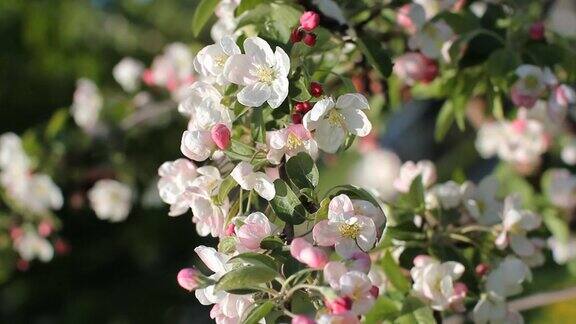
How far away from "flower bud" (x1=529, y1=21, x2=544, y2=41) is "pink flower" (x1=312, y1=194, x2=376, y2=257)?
2.10 ft

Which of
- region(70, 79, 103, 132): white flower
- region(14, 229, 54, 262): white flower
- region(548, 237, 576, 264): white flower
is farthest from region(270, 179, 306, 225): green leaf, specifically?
region(70, 79, 103, 132): white flower

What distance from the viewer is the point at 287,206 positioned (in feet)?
3.30

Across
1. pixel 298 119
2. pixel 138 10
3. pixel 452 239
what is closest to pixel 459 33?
pixel 452 239

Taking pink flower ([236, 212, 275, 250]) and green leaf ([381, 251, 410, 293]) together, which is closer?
pink flower ([236, 212, 275, 250])

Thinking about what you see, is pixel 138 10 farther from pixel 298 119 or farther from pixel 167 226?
pixel 298 119

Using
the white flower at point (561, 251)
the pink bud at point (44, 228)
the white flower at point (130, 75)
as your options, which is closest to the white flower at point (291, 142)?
the white flower at point (561, 251)

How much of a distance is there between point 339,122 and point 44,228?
132cm

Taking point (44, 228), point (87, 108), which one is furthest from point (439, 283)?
point (87, 108)

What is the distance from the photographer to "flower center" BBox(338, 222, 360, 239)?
0.96m

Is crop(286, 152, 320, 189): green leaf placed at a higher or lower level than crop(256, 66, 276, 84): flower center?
lower

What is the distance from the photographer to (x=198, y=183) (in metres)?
1.09

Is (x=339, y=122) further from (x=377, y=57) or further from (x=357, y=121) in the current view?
(x=377, y=57)

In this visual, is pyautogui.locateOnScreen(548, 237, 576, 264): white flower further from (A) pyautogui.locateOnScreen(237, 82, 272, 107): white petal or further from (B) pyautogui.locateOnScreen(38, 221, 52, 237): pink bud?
(B) pyautogui.locateOnScreen(38, 221, 52, 237): pink bud

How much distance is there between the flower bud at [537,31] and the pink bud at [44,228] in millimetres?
1292
